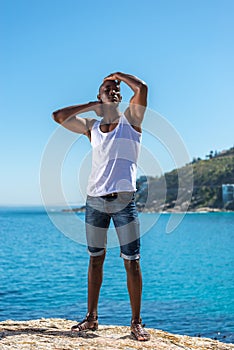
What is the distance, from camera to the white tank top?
16.8 ft

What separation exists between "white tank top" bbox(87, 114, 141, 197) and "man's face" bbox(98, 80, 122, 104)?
23 cm

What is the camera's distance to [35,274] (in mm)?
25812

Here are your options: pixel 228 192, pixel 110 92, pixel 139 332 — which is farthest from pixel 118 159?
pixel 228 192

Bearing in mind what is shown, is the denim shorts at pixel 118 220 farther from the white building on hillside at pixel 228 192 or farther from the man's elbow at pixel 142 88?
the white building on hillside at pixel 228 192

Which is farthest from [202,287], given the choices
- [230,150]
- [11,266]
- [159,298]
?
[230,150]

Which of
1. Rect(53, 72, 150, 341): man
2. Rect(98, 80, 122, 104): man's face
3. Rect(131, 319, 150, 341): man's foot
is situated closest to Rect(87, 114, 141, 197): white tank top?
Rect(53, 72, 150, 341): man

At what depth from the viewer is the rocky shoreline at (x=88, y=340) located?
4.70 meters

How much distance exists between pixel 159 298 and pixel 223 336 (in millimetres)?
6851

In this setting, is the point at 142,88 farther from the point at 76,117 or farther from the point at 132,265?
the point at 132,265

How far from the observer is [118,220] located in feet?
16.9

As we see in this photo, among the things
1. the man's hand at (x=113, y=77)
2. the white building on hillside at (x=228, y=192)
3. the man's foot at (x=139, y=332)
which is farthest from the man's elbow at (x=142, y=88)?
the white building on hillside at (x=228, y=192)

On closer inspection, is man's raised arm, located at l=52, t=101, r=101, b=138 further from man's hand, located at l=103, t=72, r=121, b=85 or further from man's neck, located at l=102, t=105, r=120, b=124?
man's hand, located at l=103, t=72, r=121, b=85

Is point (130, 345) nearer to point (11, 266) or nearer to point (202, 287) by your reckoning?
point (202, 287)

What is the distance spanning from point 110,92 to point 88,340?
2477 mm
